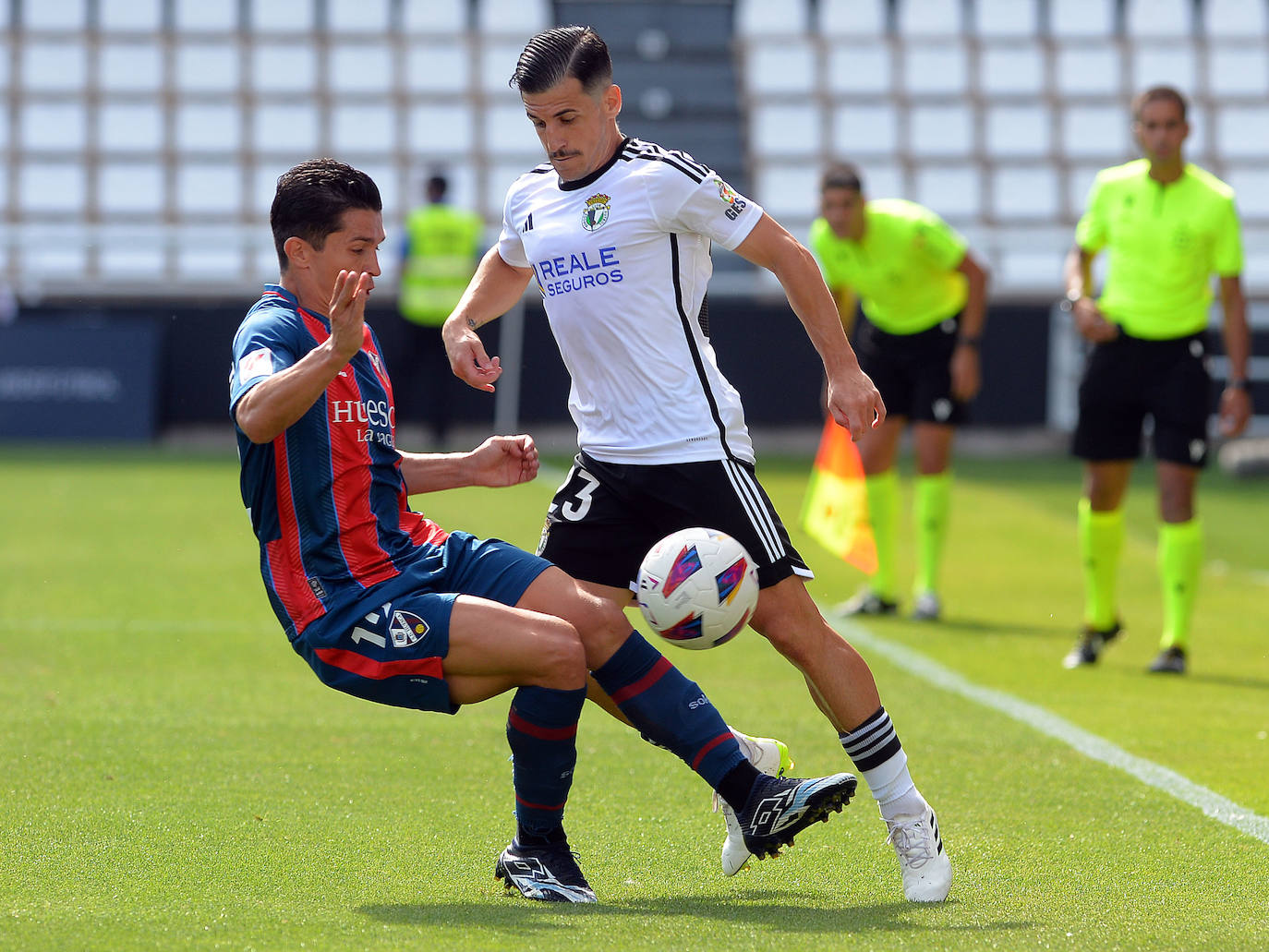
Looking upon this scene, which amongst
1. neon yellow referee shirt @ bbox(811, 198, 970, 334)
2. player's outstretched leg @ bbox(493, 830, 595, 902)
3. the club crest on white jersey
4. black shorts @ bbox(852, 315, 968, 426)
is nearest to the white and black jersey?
the club crest on white jersey

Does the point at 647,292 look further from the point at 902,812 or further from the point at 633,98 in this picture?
the point at 633,98

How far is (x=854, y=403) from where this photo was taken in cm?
359

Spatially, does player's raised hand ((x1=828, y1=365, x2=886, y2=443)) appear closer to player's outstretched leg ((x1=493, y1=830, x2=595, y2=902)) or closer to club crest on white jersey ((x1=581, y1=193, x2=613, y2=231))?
club crest on white jersey ((x1=581, y1=193, x2=613, y2=231))

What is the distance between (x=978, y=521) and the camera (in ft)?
38.9

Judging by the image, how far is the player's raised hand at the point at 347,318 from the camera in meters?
3.21

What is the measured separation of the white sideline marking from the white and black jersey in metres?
1.62

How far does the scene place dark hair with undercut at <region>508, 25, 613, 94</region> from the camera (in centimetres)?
370

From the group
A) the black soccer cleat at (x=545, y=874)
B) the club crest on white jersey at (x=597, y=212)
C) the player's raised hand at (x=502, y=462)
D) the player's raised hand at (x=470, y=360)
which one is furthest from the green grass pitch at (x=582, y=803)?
the club crest on white jersey at (x=597, y=212)

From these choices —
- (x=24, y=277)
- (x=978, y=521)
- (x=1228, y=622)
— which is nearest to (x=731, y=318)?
(x=978, y=521)

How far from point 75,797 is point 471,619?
1425 mm

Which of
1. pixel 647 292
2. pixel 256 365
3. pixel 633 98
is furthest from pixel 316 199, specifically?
pixel 633 98

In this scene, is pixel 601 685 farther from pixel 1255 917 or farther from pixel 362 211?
pixel 1255 917

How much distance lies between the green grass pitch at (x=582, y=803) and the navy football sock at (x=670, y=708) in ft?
0.92

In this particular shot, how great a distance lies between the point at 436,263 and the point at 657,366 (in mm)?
13189
